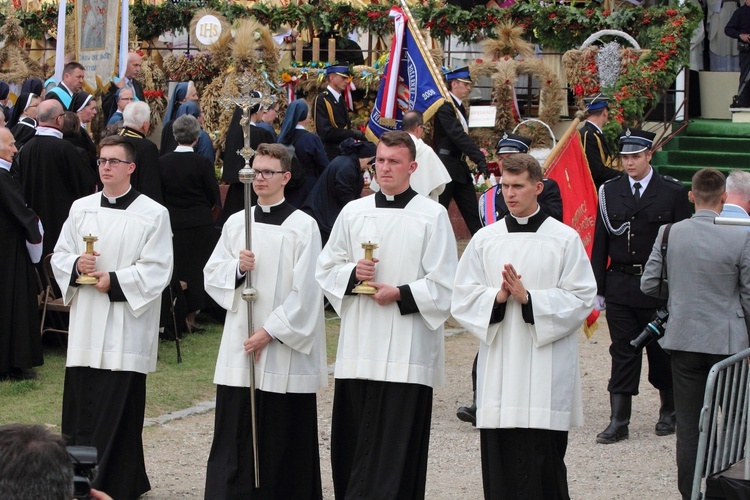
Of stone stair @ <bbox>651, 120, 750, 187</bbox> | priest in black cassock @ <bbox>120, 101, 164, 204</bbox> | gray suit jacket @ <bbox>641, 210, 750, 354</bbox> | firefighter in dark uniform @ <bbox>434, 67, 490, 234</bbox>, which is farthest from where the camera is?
stone stair @ <bbox>651, 120, 750, 187</bbox>

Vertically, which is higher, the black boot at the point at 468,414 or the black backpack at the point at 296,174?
the black backpack at the point at 296,174

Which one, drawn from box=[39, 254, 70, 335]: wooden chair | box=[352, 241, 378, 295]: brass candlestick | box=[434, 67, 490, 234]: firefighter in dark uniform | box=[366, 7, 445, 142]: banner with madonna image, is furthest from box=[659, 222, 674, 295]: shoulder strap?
box=[366, 7, 445, 142]: banner with madonna image

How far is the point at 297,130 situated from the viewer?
43.2ft

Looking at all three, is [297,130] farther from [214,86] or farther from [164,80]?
[164,80]

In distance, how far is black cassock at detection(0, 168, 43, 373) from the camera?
1001 centimetres

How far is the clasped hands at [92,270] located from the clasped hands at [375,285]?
1.53 metres

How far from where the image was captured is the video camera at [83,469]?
141 inches

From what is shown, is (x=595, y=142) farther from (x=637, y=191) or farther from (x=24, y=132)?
(x=24, y=132)

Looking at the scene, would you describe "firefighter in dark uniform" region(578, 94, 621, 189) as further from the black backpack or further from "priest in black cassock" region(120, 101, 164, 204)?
"priest in black cassock" region(120, 101, 164, 204)

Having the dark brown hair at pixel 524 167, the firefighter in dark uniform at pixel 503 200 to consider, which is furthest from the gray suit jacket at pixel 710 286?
the firefighter in dark uniform at pixel 503 200

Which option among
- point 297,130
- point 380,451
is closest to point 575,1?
point 297,130

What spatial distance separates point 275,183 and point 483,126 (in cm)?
905

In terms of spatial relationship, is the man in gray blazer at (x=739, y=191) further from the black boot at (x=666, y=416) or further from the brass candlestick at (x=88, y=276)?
the brass candlestick at (x=88, y=276)

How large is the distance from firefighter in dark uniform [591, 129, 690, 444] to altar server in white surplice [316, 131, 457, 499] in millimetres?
2120
